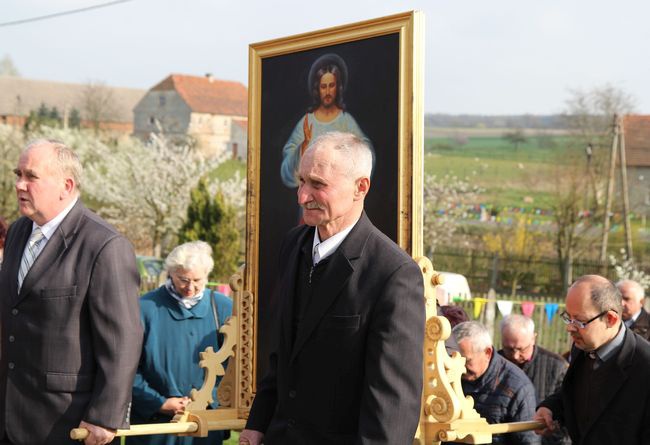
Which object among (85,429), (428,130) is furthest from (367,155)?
(428,130)

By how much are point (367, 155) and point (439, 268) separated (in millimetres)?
30870

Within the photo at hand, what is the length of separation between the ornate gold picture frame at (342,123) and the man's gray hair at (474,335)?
116 centimetres

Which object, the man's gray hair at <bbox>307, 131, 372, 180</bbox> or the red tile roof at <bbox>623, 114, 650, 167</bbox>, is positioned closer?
the man's gray hair at <bbox>307, 131, 372, 180</bbox>

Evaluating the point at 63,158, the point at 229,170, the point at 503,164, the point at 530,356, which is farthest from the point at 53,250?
the point at 503,164

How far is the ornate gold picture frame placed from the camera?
406cm

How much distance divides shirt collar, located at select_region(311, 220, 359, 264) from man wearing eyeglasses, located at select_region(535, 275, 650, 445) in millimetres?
1147

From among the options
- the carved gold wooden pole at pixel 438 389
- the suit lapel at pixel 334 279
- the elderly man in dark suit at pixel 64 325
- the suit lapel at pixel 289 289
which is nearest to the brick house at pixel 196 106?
the elderly man in dark suit at pixel 64 325

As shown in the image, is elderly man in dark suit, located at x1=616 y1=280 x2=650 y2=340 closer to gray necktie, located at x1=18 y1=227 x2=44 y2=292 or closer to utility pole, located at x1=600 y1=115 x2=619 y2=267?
gray necktie, located at x1=18 y1=227 x2=44 y2=292

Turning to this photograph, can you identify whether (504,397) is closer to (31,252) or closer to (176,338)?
(176,338)

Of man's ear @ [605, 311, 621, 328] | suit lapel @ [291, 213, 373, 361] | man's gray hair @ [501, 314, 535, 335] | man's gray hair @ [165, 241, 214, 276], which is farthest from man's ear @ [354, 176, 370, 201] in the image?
man's gray hair @ [501, 314, 535, 335]

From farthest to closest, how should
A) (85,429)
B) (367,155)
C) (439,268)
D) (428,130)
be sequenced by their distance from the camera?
(428,130) < (439,268) < (85,429) < (367,155)

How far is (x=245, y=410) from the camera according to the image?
16.4 ft

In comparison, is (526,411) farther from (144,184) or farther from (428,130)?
(428,130)

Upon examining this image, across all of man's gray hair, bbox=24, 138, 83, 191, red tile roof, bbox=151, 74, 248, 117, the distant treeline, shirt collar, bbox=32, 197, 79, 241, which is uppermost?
red tile roof, bbox=151, 74, 248, 117
